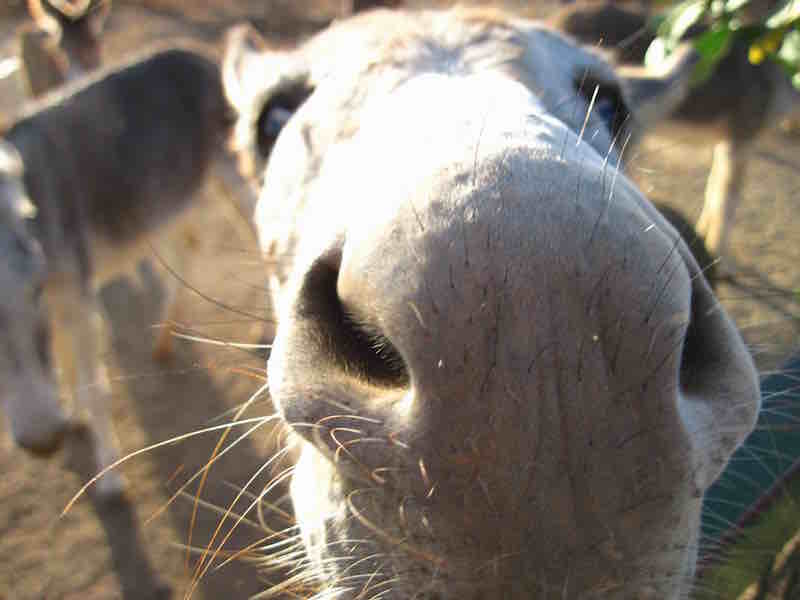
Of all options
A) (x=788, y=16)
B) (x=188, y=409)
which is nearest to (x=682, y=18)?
(x=788, y=16)

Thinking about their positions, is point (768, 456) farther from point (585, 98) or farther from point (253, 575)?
point (253, 575)

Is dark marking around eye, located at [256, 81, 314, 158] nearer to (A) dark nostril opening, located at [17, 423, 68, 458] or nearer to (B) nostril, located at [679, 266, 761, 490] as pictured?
(B) nostril, located at [679, 266, 761, 490]

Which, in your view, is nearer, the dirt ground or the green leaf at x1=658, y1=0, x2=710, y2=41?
the green leaf at x1=658, y1=0, x2=710, y2=41

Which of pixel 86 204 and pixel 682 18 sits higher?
pixel 86 204

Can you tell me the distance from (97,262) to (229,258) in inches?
78.5

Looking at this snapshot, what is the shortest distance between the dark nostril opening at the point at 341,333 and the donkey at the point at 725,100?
506 centimetres

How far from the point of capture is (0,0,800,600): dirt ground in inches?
127

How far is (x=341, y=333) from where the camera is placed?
0.89 m

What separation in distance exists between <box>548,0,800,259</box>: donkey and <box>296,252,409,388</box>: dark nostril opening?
506cm

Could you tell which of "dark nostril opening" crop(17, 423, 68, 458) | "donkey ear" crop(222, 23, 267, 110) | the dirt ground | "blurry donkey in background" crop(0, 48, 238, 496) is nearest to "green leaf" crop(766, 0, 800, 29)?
the dirt ground

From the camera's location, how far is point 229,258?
608cm

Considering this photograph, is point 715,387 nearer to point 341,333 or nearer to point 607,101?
point 341,333

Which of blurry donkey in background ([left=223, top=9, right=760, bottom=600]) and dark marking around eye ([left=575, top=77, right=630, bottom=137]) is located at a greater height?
dark marking around eye ([left=575, top=77, right=630, bottom=137])

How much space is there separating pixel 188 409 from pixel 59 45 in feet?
12.8
